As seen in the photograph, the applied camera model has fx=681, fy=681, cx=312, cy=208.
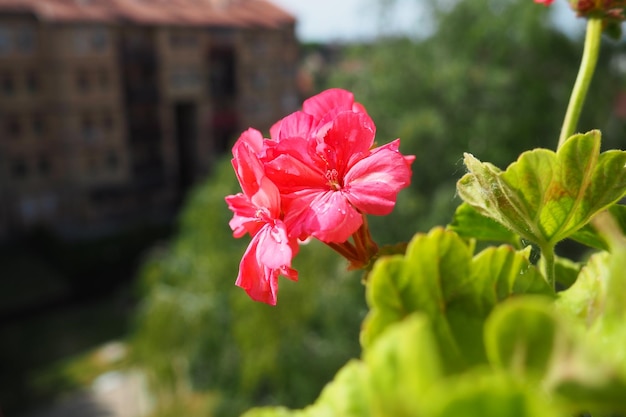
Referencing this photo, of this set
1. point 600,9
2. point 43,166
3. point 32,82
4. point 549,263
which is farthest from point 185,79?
point 549,263

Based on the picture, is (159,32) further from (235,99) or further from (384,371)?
(384,371)

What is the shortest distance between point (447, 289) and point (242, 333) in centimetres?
295

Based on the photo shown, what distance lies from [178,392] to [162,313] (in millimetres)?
605

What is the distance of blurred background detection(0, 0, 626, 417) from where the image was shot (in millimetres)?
3354

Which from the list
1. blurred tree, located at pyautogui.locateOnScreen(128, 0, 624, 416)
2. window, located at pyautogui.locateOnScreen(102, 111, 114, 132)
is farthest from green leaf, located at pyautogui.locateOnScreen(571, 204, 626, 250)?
window, located at pyautogui.locateOnScreen(102, 111, 114, 132)

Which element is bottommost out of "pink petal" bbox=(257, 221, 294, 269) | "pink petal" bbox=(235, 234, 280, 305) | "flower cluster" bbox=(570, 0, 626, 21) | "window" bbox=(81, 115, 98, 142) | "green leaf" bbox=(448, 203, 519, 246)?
"window" bbox=(81, 115, 98, 142)

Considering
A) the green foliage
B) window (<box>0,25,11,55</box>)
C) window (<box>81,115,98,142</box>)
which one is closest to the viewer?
the green foliage

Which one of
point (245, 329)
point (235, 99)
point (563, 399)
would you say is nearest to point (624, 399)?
point (563, 399)

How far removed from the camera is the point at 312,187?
272 millimetres

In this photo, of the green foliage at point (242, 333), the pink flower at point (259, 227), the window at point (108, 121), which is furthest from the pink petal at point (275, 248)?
the window at point (108, 121)

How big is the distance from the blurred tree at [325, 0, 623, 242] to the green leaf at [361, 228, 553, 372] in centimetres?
377

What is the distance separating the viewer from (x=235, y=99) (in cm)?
867

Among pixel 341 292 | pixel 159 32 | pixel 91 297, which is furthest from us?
pixel 159 32

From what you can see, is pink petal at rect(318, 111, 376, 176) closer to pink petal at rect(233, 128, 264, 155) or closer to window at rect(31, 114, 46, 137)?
pink petal at rect(233, 128, 264, 155)
